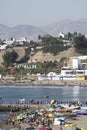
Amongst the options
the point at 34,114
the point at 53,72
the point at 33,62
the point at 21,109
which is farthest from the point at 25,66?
the point at 34,114

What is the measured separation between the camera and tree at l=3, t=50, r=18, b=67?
158625 mm

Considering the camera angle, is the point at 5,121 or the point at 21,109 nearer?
the point at 5,121

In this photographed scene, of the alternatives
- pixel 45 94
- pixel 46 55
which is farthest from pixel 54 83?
pixel 45 94

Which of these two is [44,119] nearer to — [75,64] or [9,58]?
[75,64]

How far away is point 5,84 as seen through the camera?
146 metres

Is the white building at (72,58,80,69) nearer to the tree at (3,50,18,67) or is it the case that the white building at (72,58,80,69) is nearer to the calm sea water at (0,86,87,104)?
the tree at (3,50,18,67)

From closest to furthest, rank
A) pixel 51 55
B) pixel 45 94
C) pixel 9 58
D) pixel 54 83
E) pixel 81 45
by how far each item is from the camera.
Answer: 1. pixel 45 94
2. pixel 54 83
3. pixel 81 45
4. pixel 51 55
5. pixel 9 58

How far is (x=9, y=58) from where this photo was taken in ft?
522

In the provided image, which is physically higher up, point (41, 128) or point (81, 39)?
point (81, 39)

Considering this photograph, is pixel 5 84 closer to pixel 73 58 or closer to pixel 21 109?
pixel 73 58

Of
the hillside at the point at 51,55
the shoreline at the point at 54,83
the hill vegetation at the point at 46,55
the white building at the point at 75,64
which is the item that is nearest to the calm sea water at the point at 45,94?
the shoreline at the point at 54,83

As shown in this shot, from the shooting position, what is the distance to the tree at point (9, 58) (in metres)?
159

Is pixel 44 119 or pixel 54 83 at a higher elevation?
pixel 44 119

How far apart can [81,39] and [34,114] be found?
359 ft
